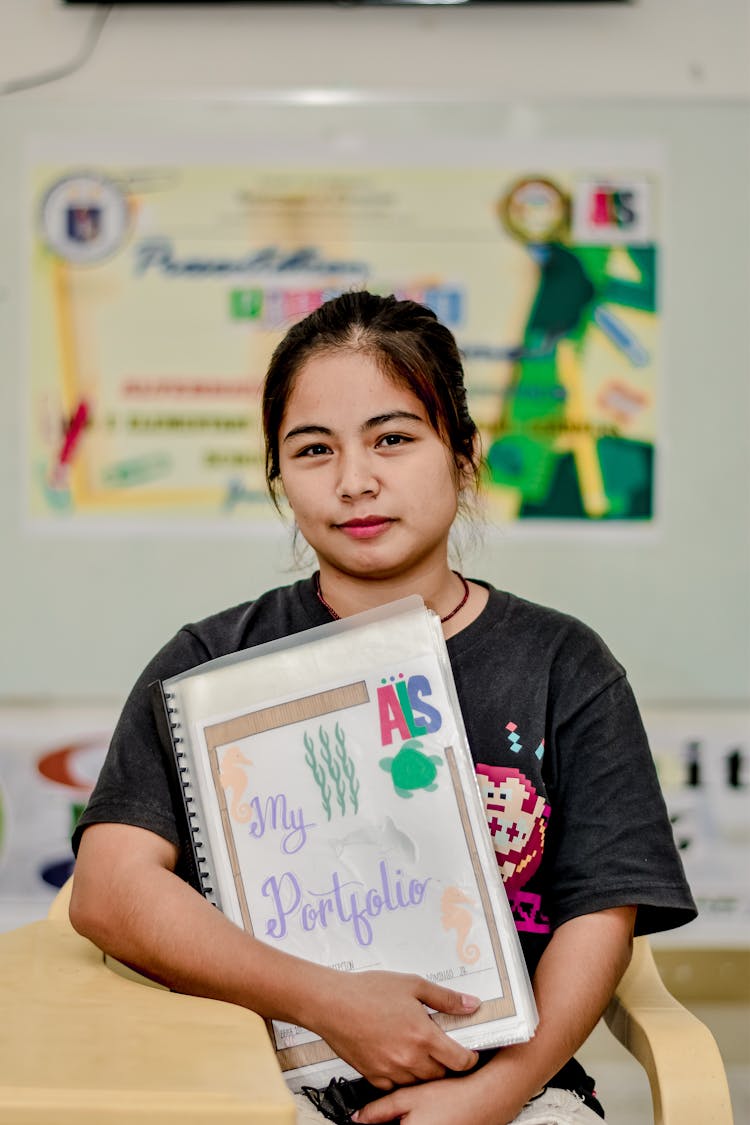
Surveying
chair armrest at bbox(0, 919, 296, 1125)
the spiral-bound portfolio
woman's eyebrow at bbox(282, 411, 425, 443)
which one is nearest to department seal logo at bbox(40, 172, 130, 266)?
woman's eyebrow at bbox(282, 411, 425, 443)

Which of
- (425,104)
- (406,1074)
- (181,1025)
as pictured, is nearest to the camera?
(181,1025)

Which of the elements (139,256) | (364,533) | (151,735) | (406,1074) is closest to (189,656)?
(151,735)

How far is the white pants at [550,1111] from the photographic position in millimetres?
919

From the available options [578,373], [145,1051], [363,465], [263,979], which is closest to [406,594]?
[363,465]

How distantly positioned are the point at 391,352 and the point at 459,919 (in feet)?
1.65

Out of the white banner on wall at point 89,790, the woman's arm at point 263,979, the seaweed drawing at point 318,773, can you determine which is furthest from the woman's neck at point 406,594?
the white banner on wall at point 89,790

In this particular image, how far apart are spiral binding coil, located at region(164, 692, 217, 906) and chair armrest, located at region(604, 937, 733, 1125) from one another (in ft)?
1.30

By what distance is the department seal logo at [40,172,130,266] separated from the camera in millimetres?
2037

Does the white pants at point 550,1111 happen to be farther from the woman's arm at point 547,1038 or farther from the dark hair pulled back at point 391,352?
the dark hair pulled back at point 391,352

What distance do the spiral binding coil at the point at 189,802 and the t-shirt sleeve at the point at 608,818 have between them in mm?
316

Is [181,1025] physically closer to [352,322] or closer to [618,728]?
[618,728]

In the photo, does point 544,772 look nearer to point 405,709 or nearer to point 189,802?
point 405,709

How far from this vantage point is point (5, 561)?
2.05 metres

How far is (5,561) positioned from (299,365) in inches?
44.7
